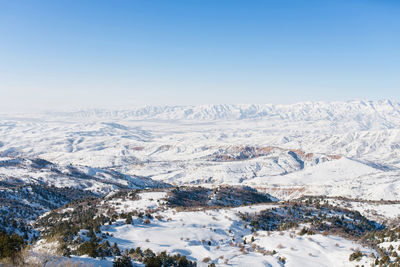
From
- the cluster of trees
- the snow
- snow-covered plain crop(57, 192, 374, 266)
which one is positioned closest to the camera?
the cluster of trees

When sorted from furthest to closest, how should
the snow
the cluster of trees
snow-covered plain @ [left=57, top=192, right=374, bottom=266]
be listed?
the snow < snow-covered plain @ [left=57, top=192, right=374, bottom=266] < the cluster of trees

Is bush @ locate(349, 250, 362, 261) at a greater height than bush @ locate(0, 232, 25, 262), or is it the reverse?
bush @ locate(0, 232, 25, 262)

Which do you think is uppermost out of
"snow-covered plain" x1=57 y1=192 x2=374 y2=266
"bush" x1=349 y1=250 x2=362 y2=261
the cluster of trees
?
the cluster of trees

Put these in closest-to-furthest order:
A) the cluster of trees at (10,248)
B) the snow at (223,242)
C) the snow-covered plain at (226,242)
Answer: the cluster of trees at (10,248) < the snow-covered plain at (226,242) < the snow at (223,242)

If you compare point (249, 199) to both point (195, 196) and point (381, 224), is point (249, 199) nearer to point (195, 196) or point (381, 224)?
point (195, 196)

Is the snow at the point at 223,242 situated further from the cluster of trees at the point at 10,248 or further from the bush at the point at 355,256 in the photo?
the cluster of trees at the point at 10,248

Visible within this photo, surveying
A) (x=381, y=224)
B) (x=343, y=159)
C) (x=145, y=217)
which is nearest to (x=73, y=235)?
(x=145, y=217)

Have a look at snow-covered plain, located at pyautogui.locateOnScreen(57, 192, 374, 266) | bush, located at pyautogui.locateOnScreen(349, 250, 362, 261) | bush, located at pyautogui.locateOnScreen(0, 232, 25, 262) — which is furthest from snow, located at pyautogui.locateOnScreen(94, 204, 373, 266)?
bush, located at pyautogui.locateOnScreen(0, 232, 25, 262)

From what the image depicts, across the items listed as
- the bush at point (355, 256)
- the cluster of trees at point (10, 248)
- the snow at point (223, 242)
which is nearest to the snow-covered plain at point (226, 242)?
the snow at point (223, 242)

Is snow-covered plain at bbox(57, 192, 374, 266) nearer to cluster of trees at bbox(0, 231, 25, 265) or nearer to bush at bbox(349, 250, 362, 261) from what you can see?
bush at bbox(349, 250, 362, 261)

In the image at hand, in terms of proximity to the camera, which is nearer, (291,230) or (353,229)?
(291,230)

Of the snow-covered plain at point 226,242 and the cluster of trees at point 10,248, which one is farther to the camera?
the snow-covered plain at point 226,242
